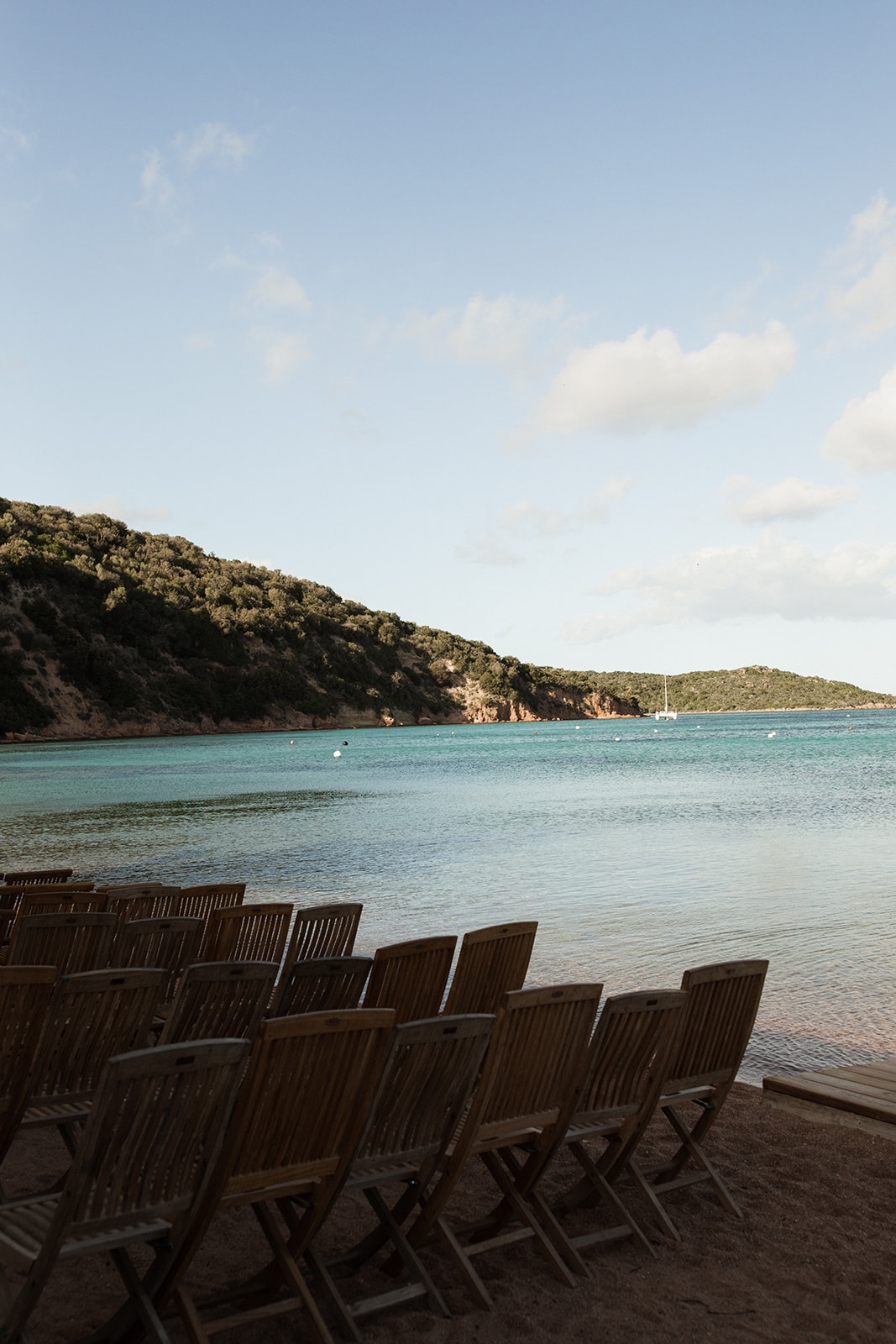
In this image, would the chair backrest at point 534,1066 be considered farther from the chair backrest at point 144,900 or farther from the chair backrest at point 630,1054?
the chair backrest at point 144,900

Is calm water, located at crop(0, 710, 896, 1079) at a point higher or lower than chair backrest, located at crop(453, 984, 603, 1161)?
lower

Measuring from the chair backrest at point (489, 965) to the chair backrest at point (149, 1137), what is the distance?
1.77 metres

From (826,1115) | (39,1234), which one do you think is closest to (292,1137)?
(39,1234)

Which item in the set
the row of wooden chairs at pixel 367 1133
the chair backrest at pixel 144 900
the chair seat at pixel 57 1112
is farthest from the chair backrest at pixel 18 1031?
the chair backrest at pixel 144 900

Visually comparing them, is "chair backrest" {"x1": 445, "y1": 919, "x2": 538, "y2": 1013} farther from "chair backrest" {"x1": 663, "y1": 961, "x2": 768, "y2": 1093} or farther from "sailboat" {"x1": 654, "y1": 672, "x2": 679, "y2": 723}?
"sailboat" {"x1": 654, "y1": 672, "x2": 679, "y2": 723}

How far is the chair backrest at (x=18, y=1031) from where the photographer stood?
3.24 meters

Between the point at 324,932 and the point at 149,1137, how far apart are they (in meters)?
2.95

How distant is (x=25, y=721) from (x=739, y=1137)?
2689 inches

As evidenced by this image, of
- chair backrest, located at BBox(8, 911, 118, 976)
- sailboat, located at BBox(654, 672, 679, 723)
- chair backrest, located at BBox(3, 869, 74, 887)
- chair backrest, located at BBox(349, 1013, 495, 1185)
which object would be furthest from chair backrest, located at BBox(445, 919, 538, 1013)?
sailboat, located at BBox(654, 672, 679, 723)

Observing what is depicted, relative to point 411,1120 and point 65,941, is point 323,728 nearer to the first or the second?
point 65,941

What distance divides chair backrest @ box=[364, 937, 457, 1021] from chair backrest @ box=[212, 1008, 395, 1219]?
1040 mm

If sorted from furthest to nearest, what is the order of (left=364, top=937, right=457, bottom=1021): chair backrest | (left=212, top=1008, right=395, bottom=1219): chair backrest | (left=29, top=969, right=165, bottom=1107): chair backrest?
(left=364, top=937, right=457, bottom=1021): chair backrest
(left=29, top=969, right=165, bottom=1107): chair backrest
(left=212, top=1008, right=395, bottom=1219): chair backrest

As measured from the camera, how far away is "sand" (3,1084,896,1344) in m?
3.06

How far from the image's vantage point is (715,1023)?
155 inches
